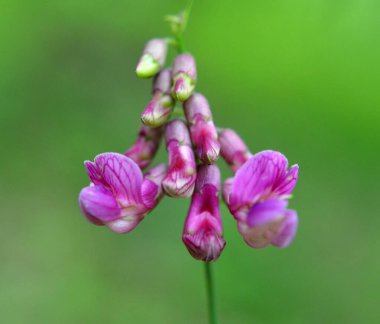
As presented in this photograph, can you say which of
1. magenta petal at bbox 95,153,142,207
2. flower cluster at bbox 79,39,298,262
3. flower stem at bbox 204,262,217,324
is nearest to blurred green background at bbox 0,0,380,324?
flower stem at bbox 204,262,217,324

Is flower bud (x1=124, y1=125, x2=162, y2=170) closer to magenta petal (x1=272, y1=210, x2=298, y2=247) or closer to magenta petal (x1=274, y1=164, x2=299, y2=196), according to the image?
magenta petal (x1=274, y1=164, x2=299, y2=196)

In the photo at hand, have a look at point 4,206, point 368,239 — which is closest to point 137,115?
point 4,206

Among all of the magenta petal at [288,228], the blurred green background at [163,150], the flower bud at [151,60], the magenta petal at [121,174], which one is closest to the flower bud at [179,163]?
the magenta petal at [121,174]

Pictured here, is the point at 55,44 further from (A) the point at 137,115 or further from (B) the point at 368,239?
(B) the point at 368,239

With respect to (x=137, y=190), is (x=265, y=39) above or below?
above

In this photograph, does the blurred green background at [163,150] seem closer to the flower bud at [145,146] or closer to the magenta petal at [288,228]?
the flower bud at [145,146]
